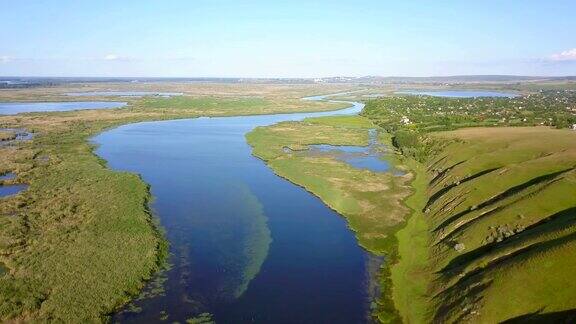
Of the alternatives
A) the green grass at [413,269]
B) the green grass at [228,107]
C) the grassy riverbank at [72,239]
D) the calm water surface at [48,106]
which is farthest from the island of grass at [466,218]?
the calm water surface at [48,106]

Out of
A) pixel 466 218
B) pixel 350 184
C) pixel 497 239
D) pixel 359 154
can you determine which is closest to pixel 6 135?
pixel 359 154

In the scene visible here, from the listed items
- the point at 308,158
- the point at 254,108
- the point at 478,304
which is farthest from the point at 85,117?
the point at 478,304

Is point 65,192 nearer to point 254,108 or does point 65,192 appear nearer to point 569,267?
point 569,267

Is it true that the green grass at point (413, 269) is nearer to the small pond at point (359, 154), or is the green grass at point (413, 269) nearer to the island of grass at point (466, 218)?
the island of grass at point (466, 218)

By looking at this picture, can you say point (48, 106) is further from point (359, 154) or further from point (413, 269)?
point (413, 269)

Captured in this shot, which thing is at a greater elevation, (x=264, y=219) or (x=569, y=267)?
(x=569, y=267)

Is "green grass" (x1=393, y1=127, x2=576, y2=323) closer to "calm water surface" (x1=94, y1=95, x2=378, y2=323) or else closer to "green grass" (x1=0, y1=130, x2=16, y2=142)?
"calm water surface" (x1=94, y1=95, x2=378, y2=323)

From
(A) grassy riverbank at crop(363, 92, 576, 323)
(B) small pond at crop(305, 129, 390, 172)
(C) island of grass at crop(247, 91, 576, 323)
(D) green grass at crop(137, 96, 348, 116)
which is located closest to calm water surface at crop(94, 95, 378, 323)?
(C) island of grass at crop(247, 91, 576, 323)
